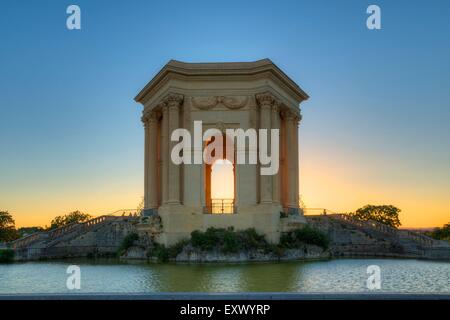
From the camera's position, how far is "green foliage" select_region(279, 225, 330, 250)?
35344 mm

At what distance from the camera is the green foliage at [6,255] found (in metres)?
36.3

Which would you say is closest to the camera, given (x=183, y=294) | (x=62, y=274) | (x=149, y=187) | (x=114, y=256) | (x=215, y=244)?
(x=183, y=294)

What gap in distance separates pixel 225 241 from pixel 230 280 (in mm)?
11410

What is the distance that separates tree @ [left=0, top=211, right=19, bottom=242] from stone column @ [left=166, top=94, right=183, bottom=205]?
96.3ft

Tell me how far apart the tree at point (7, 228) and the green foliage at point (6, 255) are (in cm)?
2114

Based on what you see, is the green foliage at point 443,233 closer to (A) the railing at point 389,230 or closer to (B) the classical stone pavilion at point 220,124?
(A) the railing at point 389,230

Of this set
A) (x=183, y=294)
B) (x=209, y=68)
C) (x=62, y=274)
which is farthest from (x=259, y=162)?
(x=183, y=294)

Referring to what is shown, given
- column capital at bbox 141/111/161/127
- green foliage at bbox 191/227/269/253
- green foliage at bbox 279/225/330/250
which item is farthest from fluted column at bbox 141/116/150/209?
green foliage at bbox 279/225/330/250

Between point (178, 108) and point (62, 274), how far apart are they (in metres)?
16.0

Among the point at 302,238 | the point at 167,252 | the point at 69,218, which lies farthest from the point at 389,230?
the point at 69,218

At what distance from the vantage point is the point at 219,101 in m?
37.5

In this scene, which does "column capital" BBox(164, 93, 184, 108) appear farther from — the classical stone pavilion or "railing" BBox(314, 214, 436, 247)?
"railing" BBox(314, 214, 436, 247)
